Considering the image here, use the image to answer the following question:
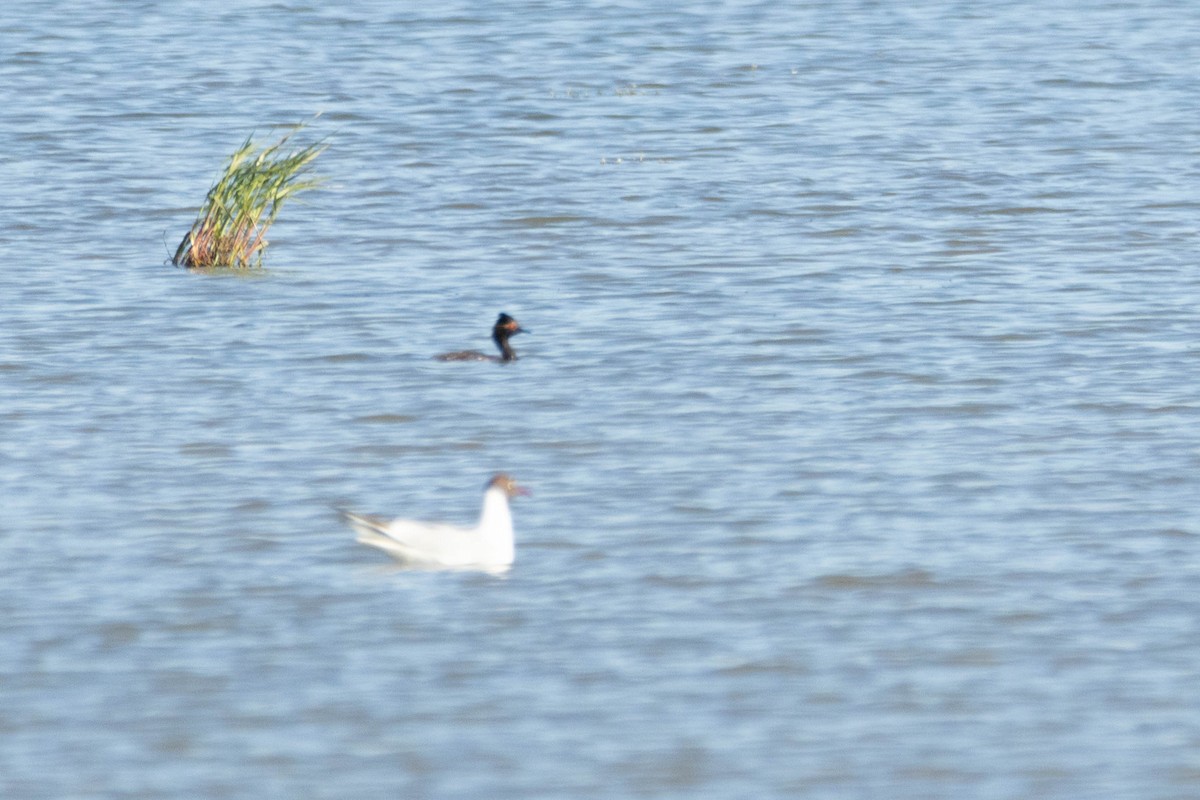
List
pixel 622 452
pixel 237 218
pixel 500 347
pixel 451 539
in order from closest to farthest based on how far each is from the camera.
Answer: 1. pixel 451 539
2. pixel 622 452
3. pixel 500 347
4. pixel 237 218

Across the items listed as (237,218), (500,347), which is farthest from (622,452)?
(237,218)

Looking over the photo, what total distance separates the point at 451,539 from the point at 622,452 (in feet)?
7.42

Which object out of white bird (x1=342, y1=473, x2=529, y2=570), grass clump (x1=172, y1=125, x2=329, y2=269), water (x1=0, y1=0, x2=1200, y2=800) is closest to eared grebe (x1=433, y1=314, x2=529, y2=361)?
water (x1=0, y1=0, x2=1200, y2=800)

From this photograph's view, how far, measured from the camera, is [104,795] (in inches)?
296

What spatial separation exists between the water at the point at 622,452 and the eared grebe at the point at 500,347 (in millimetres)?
107

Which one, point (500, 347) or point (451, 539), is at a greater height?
point (451, 539)

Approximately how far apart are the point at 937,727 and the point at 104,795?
8.78 feet

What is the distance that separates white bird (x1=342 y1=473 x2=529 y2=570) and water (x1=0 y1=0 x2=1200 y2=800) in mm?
119

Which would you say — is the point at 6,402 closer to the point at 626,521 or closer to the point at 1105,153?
the point at 626,521

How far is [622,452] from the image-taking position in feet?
39.5

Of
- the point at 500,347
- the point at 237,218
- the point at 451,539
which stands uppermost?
the point at 451,539

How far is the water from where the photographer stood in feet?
26.4

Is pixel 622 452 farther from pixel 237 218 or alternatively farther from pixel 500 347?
pixel 237 218

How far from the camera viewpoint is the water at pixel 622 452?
8055 mm
